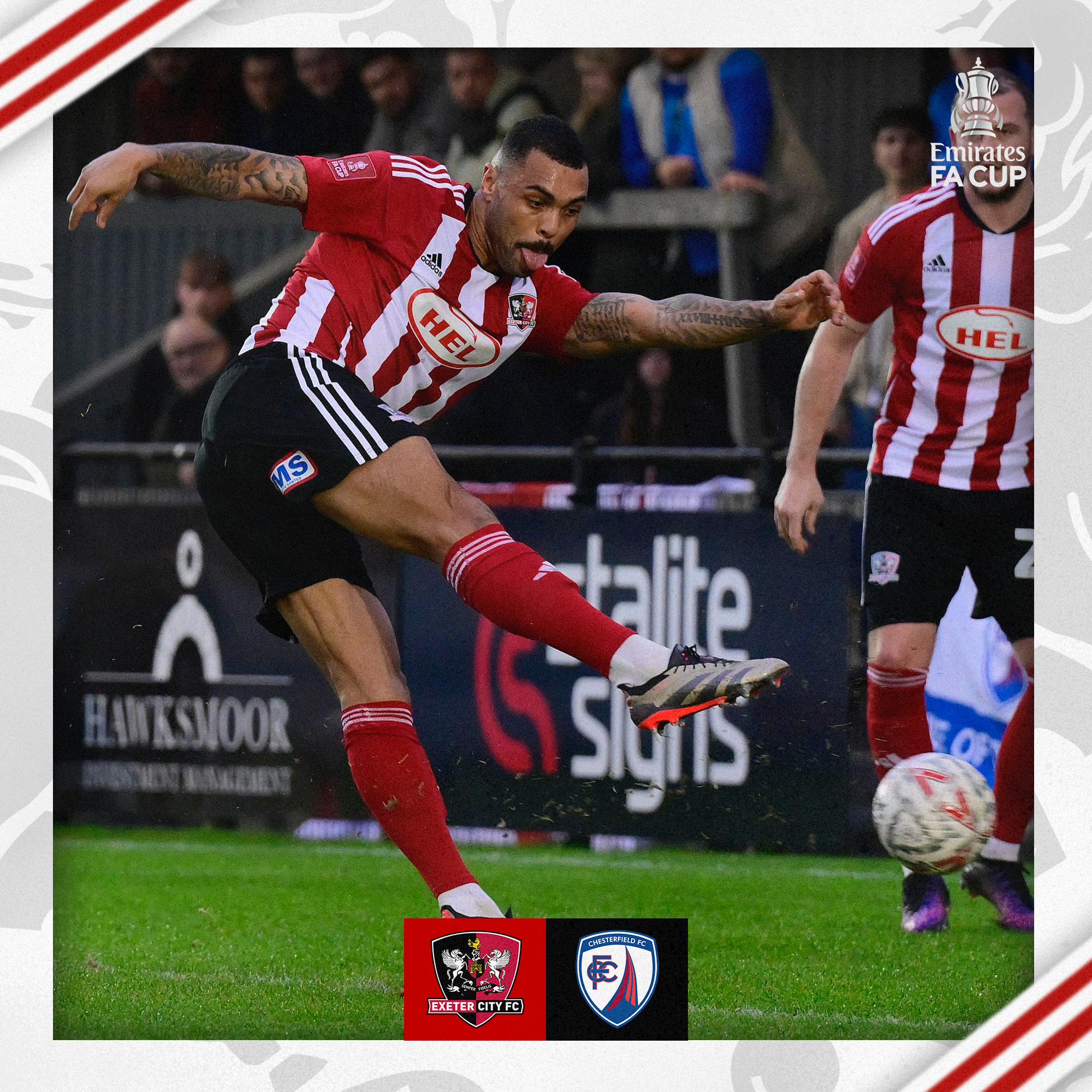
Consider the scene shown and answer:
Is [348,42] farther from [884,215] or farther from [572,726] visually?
[572,726]

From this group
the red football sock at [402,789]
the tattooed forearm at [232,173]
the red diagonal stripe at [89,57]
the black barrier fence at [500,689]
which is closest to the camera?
the tattooed forearm at [232,173]

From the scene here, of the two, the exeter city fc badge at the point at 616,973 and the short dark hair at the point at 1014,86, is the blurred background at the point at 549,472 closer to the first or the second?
the short dark hair at the point at 1014,86

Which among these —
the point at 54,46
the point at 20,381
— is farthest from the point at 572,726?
the point at 54,46

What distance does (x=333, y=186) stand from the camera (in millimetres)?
3363

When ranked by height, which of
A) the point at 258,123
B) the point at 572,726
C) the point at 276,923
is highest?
the point at 258,123

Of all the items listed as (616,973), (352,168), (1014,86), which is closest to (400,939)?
(616,973)

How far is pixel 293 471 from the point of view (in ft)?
10.4

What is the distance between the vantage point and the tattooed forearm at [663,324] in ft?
11.1

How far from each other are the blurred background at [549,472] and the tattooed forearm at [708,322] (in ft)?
1.28

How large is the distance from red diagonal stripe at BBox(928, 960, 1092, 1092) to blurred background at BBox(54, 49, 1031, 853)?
68 cm

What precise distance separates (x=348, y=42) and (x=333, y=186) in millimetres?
311

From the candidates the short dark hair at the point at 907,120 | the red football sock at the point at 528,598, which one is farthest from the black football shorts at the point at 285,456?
the short dark hair at the point at 907,120

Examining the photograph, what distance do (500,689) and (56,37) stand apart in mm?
2048

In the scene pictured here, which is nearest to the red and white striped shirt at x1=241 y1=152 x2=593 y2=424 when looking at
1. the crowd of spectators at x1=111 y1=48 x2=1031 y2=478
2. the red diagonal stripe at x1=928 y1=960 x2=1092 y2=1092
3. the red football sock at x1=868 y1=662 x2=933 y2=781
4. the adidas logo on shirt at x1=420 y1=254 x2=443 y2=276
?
the adidas logo on shirt at x1=420 y1=254 x2=443 y2=276
